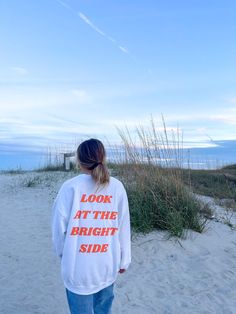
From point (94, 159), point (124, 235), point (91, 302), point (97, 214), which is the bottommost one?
point (91, 302)

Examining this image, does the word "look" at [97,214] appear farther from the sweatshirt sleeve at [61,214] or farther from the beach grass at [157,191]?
the beach grass at [157,191]

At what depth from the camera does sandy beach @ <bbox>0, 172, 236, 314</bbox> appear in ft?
13.8

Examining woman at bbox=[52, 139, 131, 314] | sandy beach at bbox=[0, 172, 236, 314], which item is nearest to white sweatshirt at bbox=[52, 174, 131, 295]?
woman at bbox=[52, 139, 131, 314]

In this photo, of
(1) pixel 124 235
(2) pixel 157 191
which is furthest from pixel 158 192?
(1) pixel 124 235

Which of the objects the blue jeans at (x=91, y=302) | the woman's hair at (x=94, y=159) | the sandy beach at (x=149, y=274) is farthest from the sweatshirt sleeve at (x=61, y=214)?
the sandy beach at (x=149, y=274)

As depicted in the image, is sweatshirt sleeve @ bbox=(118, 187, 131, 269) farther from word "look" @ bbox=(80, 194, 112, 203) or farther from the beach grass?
the beach grass

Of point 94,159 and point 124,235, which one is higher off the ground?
point 94,159

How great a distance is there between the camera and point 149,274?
4938 millimetres

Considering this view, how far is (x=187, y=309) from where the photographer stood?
163 inches

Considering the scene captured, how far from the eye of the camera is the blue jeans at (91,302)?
2529mm

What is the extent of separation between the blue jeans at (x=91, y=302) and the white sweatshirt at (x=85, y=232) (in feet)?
0.18

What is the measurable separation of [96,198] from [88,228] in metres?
0.19

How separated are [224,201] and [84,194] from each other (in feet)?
21.5

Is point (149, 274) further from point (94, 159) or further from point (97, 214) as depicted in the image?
point (94, 159)
